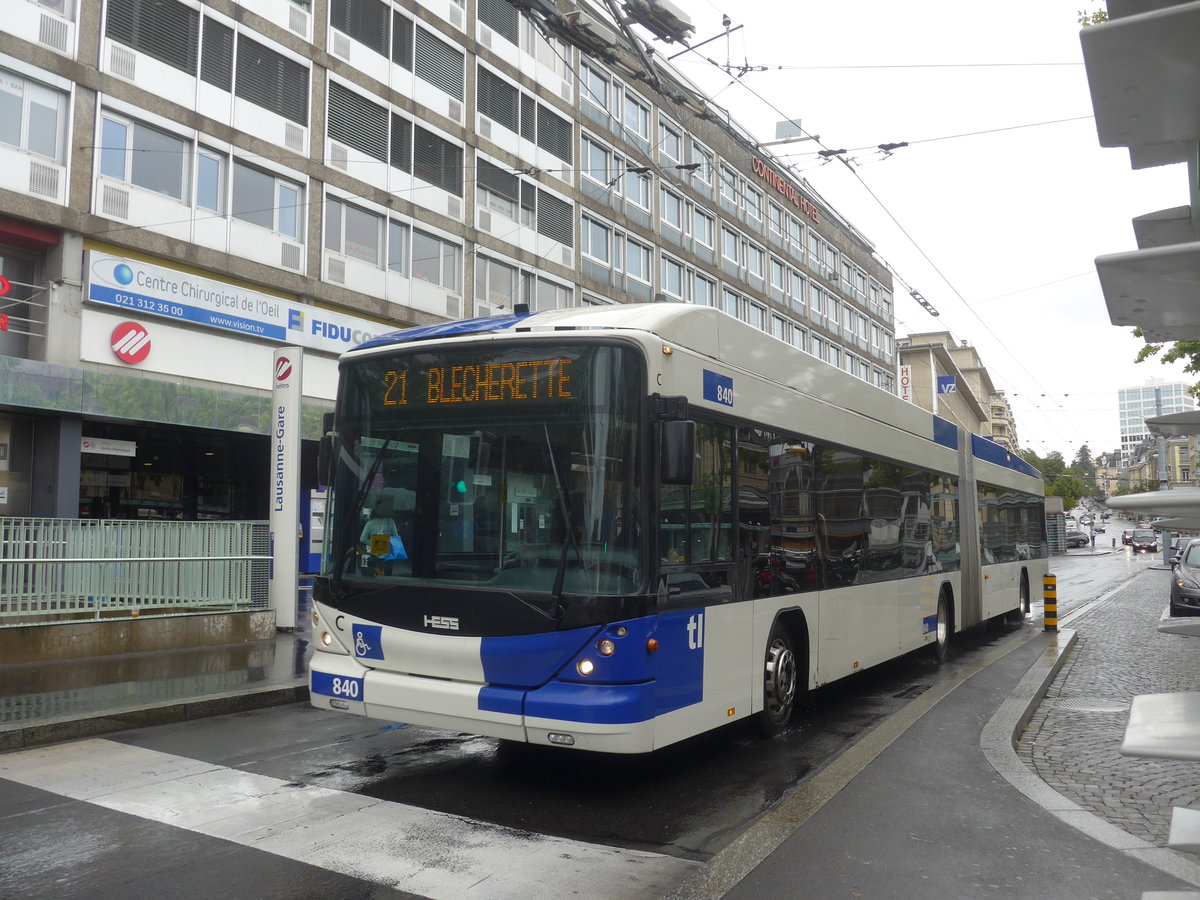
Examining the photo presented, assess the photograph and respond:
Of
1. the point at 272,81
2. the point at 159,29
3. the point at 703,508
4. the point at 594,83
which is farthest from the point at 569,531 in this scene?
the point at 594,83

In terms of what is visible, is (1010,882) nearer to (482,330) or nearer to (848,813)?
(848,813)

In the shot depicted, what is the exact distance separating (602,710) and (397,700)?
139 cm

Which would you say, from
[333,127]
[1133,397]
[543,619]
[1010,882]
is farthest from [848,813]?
[1133,397]

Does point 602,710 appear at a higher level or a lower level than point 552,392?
lower

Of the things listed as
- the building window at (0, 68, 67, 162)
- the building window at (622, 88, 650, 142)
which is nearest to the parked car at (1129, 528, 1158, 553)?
the building window at (622, 88, 650, 142)

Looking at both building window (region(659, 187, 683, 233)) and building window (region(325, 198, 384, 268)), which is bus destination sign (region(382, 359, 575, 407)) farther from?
building window (region(659, 187, 683, 233))

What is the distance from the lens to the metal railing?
10.5m

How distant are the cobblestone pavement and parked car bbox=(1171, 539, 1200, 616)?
3405mm

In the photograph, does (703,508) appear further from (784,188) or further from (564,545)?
(784,188)

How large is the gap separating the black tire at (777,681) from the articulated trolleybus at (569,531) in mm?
26

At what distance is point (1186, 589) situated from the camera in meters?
18.5

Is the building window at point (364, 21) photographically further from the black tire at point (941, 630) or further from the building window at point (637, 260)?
the black tire at point (941, 630)

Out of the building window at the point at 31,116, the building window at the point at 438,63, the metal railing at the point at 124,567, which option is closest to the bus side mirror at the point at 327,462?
the metal railing at the point at 124,567

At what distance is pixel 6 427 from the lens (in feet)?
55.1
